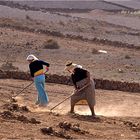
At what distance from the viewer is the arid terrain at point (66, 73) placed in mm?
14648

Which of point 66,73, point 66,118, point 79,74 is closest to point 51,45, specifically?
point 66,73

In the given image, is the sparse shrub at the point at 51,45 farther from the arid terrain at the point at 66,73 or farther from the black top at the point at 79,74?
the black top at the point at 79,74

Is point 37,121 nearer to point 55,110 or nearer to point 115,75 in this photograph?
point 55,110

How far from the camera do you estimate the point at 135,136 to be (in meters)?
14.5

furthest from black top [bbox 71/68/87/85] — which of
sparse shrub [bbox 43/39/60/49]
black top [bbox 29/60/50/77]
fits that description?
sparse shrub [bbox 43/39/60/49]

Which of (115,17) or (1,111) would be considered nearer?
(1,111)

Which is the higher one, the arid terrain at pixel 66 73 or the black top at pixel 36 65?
the black top at pixel 36 65

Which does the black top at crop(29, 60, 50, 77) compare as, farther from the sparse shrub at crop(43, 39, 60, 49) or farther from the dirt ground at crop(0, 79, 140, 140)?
the sparse shrub at crop(43, 39, 60, 49)

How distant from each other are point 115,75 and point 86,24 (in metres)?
28.1

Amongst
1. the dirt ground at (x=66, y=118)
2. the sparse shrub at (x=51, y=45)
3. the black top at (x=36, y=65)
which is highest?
the black top at (x=36, y=65)

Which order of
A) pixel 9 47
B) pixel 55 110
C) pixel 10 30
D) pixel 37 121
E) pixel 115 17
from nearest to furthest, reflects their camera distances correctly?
pixel 37 121
pixel 55 110
pixel 9 47
pixel 10 30
pixel 115 17

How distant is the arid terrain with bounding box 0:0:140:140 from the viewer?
14.6m

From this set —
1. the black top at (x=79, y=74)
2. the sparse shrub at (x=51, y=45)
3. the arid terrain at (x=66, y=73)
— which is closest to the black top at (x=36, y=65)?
the arid terrain at (x=66, y=73)

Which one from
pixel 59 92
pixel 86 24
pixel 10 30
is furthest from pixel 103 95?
pixel 86 24
